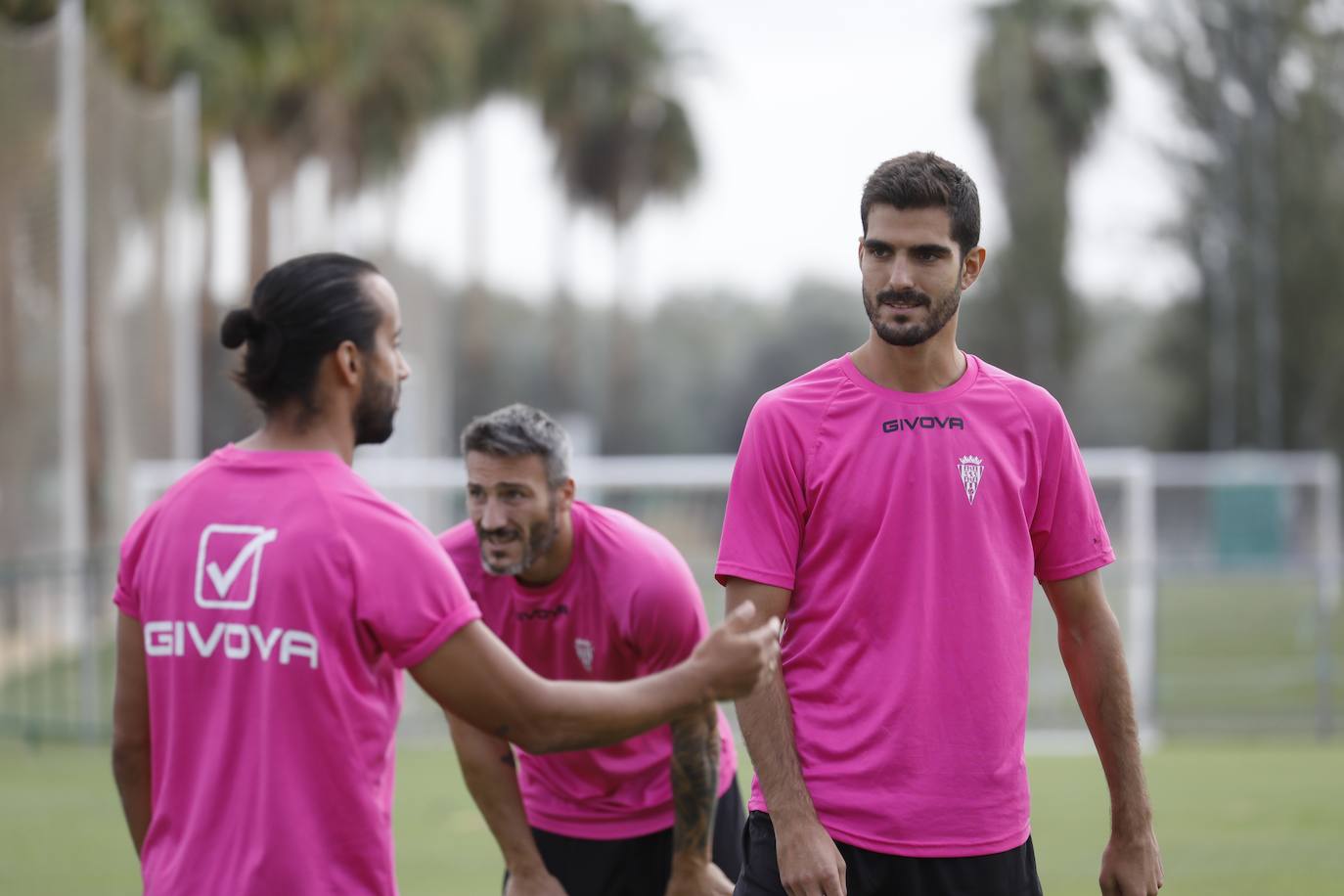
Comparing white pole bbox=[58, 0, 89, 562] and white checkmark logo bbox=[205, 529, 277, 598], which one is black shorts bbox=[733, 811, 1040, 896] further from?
white pole bbox=[58, 0, 89, 562]

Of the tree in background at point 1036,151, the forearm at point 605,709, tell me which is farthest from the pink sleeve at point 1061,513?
the tree in background at point 1036,151

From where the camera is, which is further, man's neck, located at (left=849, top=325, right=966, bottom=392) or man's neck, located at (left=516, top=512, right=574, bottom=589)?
man's neck, located at (left=516, top=512, right=574, bottom=589)

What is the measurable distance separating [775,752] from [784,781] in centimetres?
6

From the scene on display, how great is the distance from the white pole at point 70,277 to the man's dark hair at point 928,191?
14.8 meters

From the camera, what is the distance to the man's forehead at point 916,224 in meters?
3.57

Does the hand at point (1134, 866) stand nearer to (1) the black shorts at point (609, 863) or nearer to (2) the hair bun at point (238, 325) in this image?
(1) the black shorts at point (609, 863)

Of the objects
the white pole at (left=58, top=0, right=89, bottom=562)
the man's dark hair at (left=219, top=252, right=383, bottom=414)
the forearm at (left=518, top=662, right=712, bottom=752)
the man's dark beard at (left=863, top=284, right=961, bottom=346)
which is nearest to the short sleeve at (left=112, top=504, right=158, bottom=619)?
the man's dark hair at (left=219, top=252, right=383, bottom=414)

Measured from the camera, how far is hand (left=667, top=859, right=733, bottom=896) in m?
4.43

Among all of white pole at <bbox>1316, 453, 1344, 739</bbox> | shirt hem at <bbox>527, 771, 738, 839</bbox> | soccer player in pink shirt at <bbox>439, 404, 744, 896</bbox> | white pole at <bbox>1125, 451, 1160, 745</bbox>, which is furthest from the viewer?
white pole at <bbox>1316, 453, 1344, 739</bbox>

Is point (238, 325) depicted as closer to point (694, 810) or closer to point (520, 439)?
point (520, 439)

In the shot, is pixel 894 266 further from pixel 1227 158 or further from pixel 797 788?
pixel 1227 158

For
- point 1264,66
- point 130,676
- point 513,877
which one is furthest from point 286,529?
point 1264,66

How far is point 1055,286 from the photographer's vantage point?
44.1m

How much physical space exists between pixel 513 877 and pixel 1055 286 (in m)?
41.2
